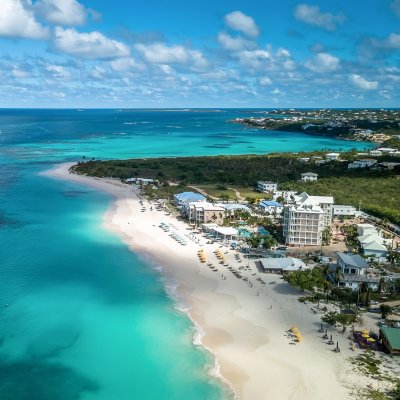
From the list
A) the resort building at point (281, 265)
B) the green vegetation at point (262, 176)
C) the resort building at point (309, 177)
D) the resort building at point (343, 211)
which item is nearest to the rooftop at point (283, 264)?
the resort building at point (281, 265)

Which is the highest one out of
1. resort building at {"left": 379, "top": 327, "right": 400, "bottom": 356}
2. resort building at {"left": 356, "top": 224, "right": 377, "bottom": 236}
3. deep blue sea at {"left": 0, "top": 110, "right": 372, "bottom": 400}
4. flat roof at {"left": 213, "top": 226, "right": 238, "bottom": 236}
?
resort building at {"left": 356, "top": 224, "right": 377, "bottom": 236}

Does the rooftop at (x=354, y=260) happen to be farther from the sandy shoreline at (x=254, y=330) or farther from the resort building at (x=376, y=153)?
the resort building at (x=376, y=153)

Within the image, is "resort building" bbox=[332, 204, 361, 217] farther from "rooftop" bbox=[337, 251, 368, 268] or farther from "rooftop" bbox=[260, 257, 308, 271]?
"rooftop" bbox=[260, 257, 308, 271]

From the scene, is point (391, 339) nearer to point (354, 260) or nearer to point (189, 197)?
point (354, 260)

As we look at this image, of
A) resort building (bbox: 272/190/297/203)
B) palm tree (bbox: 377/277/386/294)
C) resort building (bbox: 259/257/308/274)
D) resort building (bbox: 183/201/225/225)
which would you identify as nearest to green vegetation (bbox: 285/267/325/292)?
resort building (bbox: 259/257/308/274)

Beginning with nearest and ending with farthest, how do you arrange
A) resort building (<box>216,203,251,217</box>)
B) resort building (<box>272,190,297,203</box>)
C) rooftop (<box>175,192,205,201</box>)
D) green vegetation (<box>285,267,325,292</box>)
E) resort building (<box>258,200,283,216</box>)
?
1. green vegetation (<box>285,267,325,292</box>)
2. resort building (<box>216,203,251,217</box>)
3. resort building (<box>258,200,283,216</box>)
4. rooftop (<box>175,192,205,201</box>)
5. resort building (<box>272,190,297,203</box>)

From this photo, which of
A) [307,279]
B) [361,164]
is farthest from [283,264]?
[361,164]
